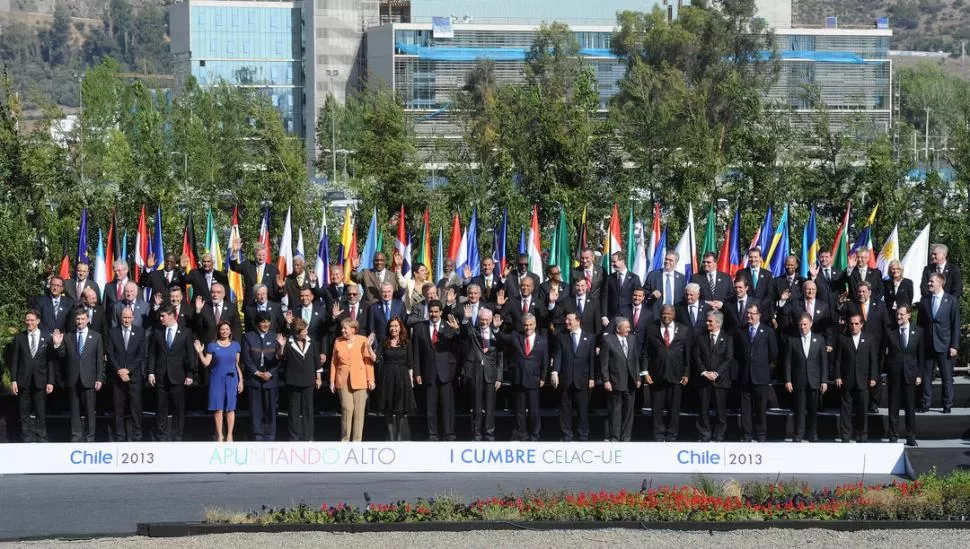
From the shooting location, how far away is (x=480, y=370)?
1698 centimetres

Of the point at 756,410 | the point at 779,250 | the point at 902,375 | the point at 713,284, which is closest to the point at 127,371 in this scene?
the point at 713,284

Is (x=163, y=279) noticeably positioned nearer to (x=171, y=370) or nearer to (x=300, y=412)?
(x=171, y=370)

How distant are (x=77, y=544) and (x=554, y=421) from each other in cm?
647

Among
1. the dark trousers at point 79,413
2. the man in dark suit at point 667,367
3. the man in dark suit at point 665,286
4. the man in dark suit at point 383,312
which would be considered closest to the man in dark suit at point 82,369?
the dark trousers at point 79,413

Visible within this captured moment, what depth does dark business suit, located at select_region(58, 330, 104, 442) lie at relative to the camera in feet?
55.4

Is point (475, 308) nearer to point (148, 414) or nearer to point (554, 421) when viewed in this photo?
point (554, 421)

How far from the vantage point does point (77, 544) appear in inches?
516

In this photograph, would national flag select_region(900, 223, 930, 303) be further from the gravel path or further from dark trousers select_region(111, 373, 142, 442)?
dark trousers select_region(111, 373, 142, 442)

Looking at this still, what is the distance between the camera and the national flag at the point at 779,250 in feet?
74.2

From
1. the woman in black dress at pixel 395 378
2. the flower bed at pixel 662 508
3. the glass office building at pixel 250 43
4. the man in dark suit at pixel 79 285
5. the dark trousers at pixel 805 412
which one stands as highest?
the glass office building at pixel 250 43

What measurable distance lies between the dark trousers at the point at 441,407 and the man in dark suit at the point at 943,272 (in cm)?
606

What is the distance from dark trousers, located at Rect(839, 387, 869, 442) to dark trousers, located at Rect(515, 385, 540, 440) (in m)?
3.55

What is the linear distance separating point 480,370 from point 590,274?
2255 millimetres

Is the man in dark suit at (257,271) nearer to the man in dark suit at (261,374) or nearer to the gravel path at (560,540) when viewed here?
the man in dark suit at (261,374)
